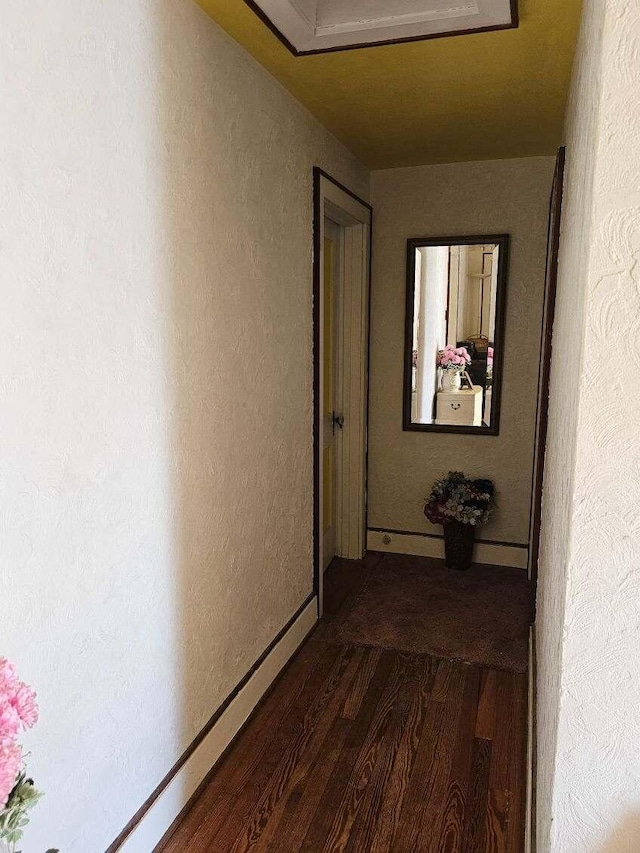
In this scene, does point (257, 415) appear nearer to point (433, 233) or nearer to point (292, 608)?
point (292, 608)

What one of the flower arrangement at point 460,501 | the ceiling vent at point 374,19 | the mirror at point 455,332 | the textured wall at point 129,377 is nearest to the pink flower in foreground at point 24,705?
the textured wall at point 129,377

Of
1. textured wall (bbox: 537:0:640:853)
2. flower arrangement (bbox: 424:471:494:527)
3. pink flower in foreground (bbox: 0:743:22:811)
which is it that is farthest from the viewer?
flower arrangement (bbox: 424:471:494:527)

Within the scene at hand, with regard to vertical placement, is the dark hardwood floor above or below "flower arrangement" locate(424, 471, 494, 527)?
below

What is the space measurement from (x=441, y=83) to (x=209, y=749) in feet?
7.90

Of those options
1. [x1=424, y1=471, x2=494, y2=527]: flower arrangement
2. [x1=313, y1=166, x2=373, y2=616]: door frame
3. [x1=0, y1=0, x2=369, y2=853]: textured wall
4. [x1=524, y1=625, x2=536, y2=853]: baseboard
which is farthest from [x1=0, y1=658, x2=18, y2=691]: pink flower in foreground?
[x1=424, y1=471, x2=494, y2=527]: flower arrangement

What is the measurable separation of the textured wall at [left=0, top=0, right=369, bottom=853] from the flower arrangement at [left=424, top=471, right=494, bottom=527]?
1.47m

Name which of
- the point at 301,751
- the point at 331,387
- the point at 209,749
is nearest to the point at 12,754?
the point at 209,749

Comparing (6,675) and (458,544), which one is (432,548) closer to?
(458,544)

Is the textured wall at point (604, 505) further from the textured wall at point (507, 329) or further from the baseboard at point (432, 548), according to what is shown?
the baseboard at point (432, 548)

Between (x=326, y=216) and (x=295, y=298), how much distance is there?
838 millimetres

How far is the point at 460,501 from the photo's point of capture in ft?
11.3

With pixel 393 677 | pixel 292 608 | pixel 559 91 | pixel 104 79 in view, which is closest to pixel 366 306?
pixel 559 91

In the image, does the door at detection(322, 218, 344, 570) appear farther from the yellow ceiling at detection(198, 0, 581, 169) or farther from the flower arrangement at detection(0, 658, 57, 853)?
the flower arrangement at detection(0, 658, 57, 853)

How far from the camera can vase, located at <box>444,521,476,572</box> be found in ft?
11.5
